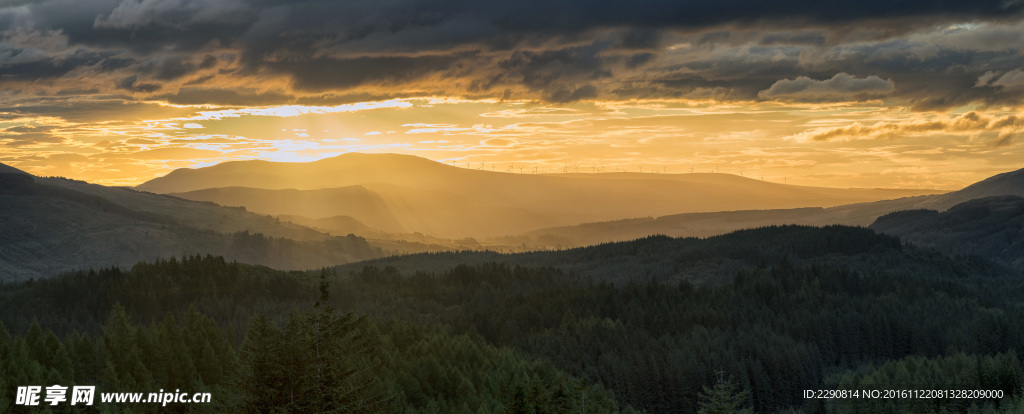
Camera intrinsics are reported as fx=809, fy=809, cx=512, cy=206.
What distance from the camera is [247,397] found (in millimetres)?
47250

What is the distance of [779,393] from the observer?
547ft

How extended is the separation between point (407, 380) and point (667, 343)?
8503cm

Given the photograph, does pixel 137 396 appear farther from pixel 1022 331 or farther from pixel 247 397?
pixel 1022 331

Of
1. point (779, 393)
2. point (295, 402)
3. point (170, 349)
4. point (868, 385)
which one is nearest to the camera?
point (295, 402)

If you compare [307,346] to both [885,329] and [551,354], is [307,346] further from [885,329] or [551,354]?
[885,329]

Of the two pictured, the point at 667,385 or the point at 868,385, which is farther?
the point at 667,385

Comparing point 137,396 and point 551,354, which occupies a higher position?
point 137,396

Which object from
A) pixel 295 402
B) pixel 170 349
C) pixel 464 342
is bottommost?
pixel 464 342

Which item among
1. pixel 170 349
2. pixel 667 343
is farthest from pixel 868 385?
pixel 170 349

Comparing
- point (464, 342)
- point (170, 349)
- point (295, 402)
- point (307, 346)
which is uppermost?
point (307, 346)

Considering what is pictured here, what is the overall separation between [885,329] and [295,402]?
18290 cm

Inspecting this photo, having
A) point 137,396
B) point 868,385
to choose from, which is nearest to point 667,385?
point 868,385

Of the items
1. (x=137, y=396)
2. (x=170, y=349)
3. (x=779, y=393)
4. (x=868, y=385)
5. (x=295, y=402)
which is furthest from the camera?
(x=779, y=393)

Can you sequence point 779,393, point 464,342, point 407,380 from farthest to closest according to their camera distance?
point 779,393
point 464,342
point 407,380
